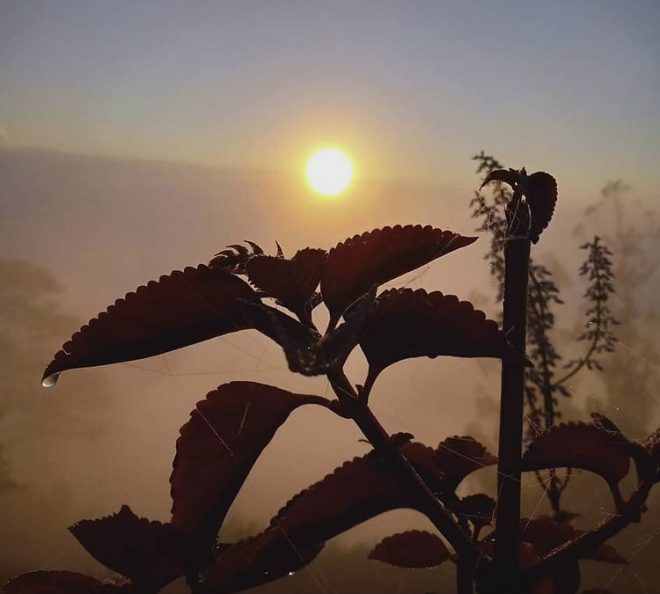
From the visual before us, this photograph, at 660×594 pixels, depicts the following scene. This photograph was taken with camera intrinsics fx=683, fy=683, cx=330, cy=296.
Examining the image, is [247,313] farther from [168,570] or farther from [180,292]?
[168,570]

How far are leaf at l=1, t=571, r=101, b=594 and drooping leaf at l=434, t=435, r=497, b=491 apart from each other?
0.74 feet

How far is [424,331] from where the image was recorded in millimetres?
320

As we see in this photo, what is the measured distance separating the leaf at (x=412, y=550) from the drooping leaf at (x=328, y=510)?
183 mm

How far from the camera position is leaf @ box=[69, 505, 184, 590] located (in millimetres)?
333

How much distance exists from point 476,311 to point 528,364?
34 millimetres

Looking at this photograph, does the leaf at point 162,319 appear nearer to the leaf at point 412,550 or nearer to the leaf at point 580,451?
the leaf at point 580,451

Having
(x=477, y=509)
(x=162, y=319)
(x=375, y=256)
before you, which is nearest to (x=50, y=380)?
(x=162, y=319)

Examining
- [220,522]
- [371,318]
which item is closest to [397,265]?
[371,318]

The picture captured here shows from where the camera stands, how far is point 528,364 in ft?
1.00

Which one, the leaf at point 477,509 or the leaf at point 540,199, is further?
the leaf at point 477,509

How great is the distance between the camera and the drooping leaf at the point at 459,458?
18.0 inches

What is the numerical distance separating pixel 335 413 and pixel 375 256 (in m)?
0.07

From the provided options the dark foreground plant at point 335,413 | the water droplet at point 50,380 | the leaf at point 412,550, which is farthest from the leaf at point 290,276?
the leaf at point 412,550

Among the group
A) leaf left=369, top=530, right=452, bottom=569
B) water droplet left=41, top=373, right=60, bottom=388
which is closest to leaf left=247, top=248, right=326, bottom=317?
water droplet left=41, top=373, right=60, bottom=388
